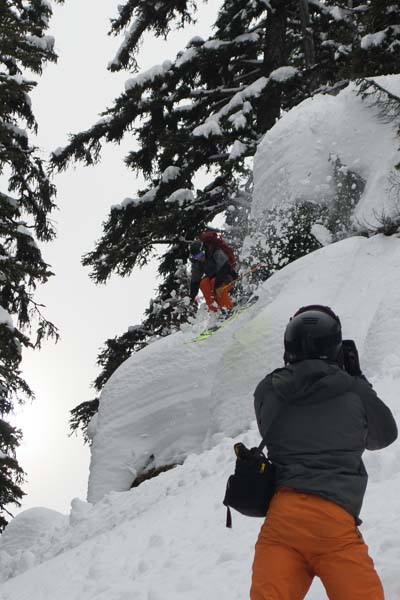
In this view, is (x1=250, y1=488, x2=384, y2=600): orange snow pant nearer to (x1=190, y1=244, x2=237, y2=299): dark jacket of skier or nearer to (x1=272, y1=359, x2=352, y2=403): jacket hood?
(x1=272, y1=359, x2=352, y2=403): jacket hood

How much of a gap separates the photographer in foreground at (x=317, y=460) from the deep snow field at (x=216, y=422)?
78 centimetres

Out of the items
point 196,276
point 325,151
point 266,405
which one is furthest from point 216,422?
point 266,405

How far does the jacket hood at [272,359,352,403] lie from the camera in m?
2.93

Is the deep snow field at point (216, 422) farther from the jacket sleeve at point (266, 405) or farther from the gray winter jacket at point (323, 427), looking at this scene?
the jacket sleeve at point (266, 405)

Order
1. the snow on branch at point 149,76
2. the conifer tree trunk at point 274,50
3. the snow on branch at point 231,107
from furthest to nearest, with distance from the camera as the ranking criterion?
the snow on branch at point 149,76 → the conifer tree trunk at point 274,50 → the snow on branch at point 231,107

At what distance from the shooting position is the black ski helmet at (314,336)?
3.03m

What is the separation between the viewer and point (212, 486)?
21.8 ft

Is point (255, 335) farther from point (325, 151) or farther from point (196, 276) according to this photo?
point (325, 151)

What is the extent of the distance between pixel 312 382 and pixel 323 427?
0.20 metres

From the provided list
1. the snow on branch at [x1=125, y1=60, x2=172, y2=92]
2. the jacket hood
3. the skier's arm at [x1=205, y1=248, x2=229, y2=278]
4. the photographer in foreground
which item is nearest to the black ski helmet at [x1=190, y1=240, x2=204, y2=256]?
the skier's arm at [x1=205, y1=248, x2=229, y2=278]

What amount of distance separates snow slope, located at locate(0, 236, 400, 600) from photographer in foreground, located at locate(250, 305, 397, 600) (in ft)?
2.48

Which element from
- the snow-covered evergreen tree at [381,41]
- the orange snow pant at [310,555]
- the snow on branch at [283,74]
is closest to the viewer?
the orange snow pant at [310,555]

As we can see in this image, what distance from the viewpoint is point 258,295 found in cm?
1108

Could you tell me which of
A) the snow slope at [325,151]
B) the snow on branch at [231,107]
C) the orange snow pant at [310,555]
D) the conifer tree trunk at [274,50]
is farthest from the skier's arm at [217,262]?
the orange snow pant at [310,555]
